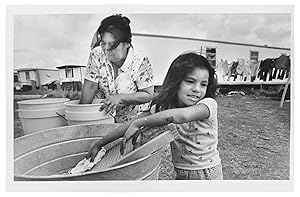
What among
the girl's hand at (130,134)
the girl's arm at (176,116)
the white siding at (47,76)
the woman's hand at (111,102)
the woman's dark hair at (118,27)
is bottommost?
the girl's hand at (130,134)

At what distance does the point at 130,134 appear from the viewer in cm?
179

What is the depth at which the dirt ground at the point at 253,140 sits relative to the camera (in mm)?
1818

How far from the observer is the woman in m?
1.80

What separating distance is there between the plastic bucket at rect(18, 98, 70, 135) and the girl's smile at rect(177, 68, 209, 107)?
525 millimetres

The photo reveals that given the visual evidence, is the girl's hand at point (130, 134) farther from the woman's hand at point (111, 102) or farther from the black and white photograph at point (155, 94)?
the woman's hand at point (111, 102)

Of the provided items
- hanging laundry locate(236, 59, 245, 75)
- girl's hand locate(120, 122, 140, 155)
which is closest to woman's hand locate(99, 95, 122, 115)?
girl's hand locate(120, 122, 140, 155)

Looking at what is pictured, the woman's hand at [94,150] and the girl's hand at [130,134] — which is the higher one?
the girl's hand at [130,134]

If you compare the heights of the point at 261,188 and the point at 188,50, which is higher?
the point at 188,50

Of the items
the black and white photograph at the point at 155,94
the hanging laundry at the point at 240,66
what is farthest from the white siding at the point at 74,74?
the hanging laundry at the point at 240,66

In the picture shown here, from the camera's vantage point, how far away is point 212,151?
1.81m

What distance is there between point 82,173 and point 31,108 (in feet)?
1.27
